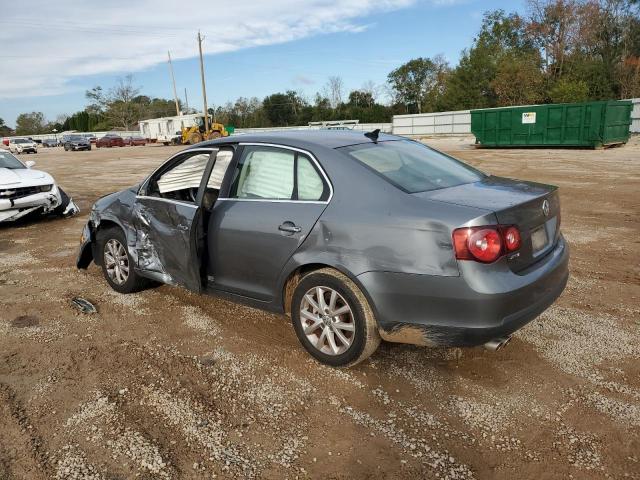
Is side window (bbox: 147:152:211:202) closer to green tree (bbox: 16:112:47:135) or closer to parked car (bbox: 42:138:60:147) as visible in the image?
parked car (bbox: 42:138:60:147)

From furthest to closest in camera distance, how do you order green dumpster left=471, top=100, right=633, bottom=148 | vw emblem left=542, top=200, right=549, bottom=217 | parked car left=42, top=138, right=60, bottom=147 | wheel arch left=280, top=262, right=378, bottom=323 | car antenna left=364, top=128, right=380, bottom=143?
1. parked car left=42, top=138, right=60, bottom=147
2. green dumpster left=471, top=100, right=633, bottom=148
3. car antenna left=364, top=128, right=380, bottom=143
4. vw emblem left=542, top=200, right=549, bottom=217
5. wheel arch left=280, top=262, right=378, bottom=323

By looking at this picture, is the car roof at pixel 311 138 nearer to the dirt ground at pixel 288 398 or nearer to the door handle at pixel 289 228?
the door handle at pixel 289 228

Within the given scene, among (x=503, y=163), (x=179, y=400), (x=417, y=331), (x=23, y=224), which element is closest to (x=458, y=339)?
(x=417, y=331)

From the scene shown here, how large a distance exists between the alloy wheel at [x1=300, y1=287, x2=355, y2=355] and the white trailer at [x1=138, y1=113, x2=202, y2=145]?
45.0 meters

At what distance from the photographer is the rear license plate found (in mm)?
3212

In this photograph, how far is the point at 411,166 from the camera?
146 inches

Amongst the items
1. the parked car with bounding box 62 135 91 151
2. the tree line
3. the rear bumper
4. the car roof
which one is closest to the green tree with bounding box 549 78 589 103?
the tree line

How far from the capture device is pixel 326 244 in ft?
10.9

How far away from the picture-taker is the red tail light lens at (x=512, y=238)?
117 inches

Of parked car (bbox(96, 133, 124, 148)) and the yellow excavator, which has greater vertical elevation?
the yellow excavator

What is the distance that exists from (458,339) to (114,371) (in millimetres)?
2375

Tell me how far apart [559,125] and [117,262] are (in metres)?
22.7

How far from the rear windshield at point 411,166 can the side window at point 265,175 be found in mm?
456

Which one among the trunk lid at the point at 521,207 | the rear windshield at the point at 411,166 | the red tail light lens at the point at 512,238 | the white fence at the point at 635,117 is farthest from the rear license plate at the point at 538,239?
the white fence at the point at 635,117
